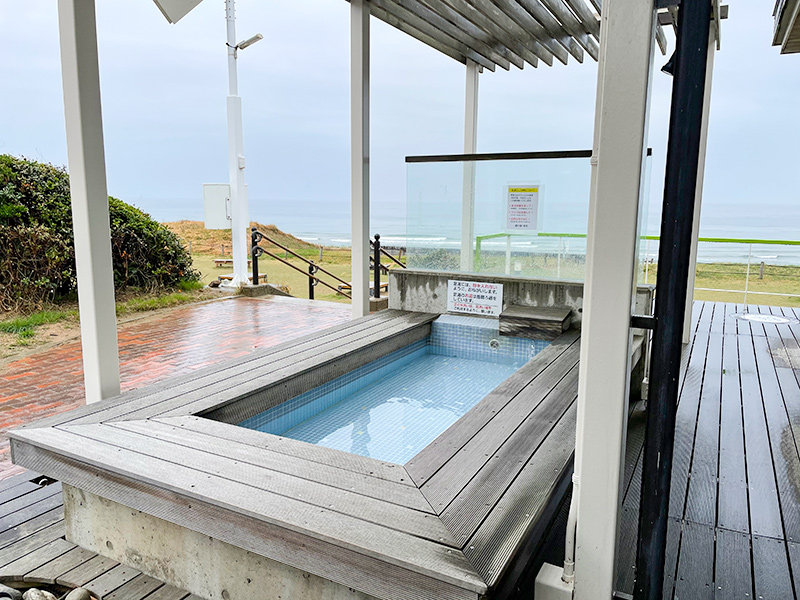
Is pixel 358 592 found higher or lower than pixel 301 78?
lower

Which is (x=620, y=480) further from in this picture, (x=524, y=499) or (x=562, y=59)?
(x=562, y=59)

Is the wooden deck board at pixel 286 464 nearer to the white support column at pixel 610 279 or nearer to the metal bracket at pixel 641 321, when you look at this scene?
the white support column at pixel 610 279

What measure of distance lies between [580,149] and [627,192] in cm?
378

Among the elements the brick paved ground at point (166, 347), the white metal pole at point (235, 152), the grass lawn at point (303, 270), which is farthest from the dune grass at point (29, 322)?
the grass lawn at point (303, 270)

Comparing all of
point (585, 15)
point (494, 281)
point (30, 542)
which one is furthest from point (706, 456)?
point (585, 15)

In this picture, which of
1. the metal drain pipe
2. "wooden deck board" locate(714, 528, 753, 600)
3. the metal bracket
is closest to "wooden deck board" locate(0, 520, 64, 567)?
the metal drain pipe

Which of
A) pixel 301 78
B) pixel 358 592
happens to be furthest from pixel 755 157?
pixel 301 78

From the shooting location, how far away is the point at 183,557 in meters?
2.04

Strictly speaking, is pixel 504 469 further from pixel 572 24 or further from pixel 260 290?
pixel 260 290

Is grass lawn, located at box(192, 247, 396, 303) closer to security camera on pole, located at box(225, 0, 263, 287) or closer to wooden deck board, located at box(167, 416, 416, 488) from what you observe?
security camera on pole, located at box(225, 0, 263, 287)

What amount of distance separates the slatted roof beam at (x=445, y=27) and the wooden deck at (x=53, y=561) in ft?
13.7

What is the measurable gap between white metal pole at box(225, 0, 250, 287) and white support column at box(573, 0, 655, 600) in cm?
733

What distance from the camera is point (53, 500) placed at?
2.61m

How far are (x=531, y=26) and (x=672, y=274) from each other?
460cm
